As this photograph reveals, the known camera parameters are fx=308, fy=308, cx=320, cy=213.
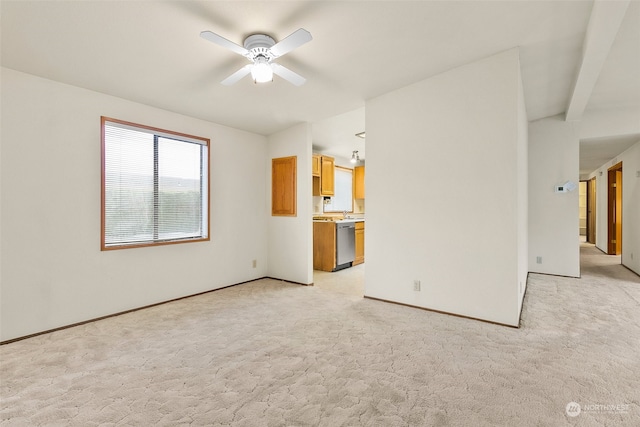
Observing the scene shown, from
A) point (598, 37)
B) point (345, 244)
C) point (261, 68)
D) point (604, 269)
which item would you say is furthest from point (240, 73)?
point (604, 269)

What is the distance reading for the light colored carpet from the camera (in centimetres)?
171

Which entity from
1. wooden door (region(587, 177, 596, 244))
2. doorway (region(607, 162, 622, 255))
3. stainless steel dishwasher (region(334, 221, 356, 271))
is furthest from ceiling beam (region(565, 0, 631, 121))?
wooden door (region(587, 177, 596, 244))

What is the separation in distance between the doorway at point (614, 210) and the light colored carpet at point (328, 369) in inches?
199

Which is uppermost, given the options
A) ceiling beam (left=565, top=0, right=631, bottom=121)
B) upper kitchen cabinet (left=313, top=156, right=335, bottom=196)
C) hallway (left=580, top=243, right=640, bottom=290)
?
ceiling beam (left=565, top=0, right=631, bottom=121)

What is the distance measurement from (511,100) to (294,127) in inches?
112

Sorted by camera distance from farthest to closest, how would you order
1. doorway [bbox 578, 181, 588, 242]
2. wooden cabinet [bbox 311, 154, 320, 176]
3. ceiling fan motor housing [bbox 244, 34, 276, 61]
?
doorway [bbox 578, 181, 588, 242], wooden cabinet [bbox 311, 154, 320, 176], ceiling fan motor housing [bbox 244, 34, 276, 61]

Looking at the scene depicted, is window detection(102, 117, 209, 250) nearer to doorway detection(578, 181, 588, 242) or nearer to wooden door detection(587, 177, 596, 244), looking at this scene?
wooden door detection(587, 177, 596, 244)

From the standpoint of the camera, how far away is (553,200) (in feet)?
16.6

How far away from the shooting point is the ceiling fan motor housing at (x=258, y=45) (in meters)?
2.32

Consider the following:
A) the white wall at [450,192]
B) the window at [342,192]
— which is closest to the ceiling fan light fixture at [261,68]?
the white wall at [450,192]

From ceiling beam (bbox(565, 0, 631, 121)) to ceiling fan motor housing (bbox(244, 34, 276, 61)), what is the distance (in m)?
2.28

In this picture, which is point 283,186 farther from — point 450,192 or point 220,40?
point 220,40

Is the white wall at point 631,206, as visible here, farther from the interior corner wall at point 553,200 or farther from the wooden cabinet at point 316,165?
the wooden cabinet at point 316,165

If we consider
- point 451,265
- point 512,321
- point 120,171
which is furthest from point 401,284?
point 120,171
